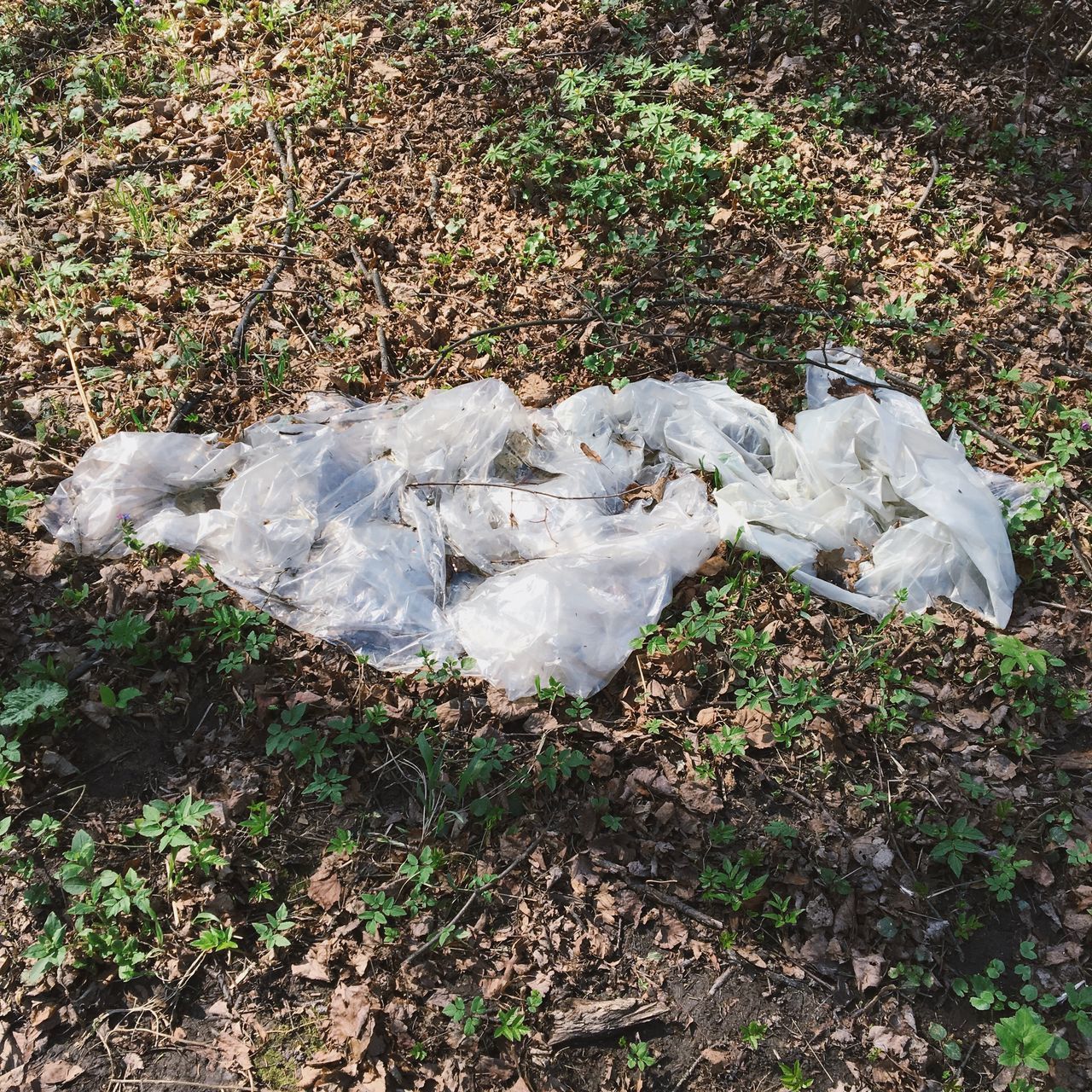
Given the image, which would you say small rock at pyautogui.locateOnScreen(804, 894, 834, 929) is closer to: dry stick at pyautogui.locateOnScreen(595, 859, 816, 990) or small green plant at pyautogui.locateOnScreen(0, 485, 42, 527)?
dry stick at pyautogui.locateOnScreen(595, 859, 816, 990)

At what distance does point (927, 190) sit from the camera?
4.52 m

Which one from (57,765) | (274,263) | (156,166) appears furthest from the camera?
(156,166)

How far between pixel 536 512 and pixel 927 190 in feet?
9.74

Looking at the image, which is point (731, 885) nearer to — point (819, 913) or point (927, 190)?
point (819, 913)

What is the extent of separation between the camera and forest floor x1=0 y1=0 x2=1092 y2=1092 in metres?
2.28

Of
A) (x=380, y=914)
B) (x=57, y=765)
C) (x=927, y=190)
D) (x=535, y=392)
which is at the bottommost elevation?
(x=380, y=914)

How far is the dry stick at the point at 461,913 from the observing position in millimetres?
2328

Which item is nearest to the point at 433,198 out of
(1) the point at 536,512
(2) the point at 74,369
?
(2) the point at 74,369

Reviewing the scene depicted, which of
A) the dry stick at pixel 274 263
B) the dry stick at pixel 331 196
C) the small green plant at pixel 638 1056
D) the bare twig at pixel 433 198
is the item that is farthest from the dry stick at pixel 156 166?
the small green plant at pixel 638 1056

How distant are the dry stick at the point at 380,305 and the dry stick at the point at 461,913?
7.24ft

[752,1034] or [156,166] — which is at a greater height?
[156,166]

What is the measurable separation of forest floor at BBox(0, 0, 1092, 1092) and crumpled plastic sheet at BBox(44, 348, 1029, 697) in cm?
12

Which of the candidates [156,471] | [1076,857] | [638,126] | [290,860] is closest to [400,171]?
[638,126]

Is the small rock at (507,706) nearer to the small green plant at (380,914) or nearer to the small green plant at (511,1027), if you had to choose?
the small green plant at (380,914)
